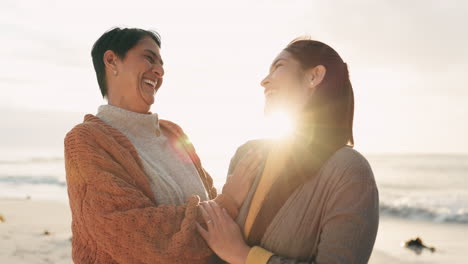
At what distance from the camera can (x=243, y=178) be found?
2.45 meters

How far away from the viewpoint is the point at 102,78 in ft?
9.71

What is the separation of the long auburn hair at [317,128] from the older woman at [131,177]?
27 centimetres

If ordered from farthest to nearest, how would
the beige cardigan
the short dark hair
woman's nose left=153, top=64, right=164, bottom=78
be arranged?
woman's nose left=153, top=64, right=164, bottom=78
the short dark hair
the beige cardigan

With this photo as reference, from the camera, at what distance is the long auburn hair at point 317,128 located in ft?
6.77

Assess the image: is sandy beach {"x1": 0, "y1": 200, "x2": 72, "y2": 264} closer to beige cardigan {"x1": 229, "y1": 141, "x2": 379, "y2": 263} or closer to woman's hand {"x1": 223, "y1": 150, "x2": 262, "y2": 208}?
woman's hand {"x1": 223, "y1": 150, "x2": 262, "y2": 208}

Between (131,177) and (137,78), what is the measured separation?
706 millimetres

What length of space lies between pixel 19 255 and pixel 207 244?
5021mm

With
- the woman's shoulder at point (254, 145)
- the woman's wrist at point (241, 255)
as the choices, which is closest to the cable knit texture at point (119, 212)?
the woman's wrist at point (241, 255)

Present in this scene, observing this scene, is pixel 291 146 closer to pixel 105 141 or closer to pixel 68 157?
pixel 105 141

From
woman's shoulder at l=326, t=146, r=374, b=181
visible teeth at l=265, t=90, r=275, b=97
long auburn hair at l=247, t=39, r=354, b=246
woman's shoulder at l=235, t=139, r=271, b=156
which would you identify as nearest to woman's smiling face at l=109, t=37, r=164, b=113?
woman's shoulder at l=235, t=139, r=271, b=156

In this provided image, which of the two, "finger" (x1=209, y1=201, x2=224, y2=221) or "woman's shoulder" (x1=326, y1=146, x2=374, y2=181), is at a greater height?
"woman's shoulder" (x1=326, y1=146, x2=374, y2=181)

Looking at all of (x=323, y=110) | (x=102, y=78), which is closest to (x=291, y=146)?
(x=323, y=110)

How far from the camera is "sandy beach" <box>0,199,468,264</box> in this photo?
6547 millimetres

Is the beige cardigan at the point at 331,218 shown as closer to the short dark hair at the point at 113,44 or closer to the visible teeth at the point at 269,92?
the visible teeth at the point at 269,92
